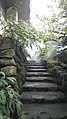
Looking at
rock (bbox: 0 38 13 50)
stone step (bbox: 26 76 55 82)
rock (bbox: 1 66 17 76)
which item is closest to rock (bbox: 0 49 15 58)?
rock (bbox: 0 38 13 50)

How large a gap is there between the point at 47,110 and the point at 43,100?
16.7 inches

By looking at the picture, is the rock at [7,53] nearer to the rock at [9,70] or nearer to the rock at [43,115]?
the rock at [9,70]

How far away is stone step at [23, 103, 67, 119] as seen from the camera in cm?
290

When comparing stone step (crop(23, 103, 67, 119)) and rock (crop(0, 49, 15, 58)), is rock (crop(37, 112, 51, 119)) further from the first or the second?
rock (crop(0, 49, 15, 58))

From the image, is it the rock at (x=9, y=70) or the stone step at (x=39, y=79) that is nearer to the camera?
the rock at (x=9, y=70)

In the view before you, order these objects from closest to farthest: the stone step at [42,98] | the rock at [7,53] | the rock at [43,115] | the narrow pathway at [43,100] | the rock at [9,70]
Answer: the rock at [9,70] → the rock at [43,115] → the narrow pathway at [43,100] → the rock at [7,53] → the stone step at [42,98]

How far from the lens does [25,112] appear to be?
3047 mm

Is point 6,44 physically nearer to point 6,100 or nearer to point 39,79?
point 6,100

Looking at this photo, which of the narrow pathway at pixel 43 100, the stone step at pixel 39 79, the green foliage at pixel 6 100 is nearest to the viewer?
the green foliage at pixel 6 100

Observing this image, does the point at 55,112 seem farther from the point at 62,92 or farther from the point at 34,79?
the point at 34,79

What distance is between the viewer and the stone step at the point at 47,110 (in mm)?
2901

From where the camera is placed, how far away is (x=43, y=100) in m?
3.58

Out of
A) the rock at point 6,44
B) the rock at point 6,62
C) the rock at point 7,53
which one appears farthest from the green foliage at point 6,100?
the rock at point 6,44

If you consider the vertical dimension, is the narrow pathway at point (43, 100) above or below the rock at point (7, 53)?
below
